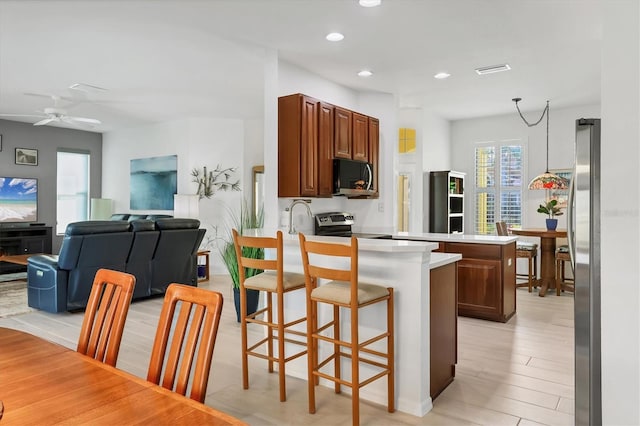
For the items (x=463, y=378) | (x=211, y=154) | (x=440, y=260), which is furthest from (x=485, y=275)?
(x=211, y=154)

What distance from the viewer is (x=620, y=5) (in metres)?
1.47

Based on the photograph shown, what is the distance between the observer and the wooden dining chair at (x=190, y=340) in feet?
4.34

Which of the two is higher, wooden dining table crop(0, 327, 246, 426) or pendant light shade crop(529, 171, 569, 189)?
pendant light shade crop(529, 171, 569, 189)

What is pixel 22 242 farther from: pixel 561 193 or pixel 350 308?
pixel 561 193

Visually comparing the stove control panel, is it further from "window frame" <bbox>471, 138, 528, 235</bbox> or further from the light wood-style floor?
"window frame" <bbox>471, 138, 528, 235</bbox>

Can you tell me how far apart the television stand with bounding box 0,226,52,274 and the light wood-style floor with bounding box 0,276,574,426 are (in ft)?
10.6

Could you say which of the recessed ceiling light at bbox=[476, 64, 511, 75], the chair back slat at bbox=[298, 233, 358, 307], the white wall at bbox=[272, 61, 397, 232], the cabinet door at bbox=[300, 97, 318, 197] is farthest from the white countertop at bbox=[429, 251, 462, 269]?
the recessed ceiling light at bbox=[476, 64, 511, 75]

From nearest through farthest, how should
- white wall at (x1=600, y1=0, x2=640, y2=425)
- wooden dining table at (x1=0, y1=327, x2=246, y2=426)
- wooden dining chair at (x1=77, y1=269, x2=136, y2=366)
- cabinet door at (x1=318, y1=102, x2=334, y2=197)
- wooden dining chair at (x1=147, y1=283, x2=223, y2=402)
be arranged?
wooden dining table at (x1=0, y1=327, x2=246, y2=426) → wooden dining chair at (x1=147, y1=283, x2=223, y2=402) → white wall at (x1=600, y1=0, x2=640, y2=425) → wooden dining chair at (x1=77, y1=269, x2=136, y2=366) → cabinet door at (x1=318, y1=102, x2=334, y2=197)

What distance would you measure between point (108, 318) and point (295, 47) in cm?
322

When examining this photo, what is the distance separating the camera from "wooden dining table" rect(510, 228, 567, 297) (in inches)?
235

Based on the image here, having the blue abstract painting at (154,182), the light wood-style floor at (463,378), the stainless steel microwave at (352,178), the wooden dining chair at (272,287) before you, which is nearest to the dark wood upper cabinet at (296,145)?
the stainless steel microwave at (352,178)

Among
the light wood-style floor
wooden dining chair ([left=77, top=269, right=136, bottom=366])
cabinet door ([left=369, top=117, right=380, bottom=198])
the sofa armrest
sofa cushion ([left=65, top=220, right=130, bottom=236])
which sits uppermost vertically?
cabinet door ([left=369, top=117, right=380, bottom=198])

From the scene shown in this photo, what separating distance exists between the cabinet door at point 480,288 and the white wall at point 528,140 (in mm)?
3308

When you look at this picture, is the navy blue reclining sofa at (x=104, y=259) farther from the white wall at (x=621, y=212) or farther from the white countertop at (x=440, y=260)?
the white wall at (x=621, y=212)
